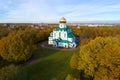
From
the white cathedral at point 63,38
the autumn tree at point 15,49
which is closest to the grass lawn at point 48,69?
the autumn tree at point 15,49

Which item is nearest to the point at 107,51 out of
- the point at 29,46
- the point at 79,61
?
the point at 79,61

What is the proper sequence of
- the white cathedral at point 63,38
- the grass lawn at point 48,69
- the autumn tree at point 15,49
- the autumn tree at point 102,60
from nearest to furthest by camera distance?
the autumn tree at point 102,60 < the grass lawn at point 48,69 < the autumn tree at point 15,49 < the white cathedral at point 63,38

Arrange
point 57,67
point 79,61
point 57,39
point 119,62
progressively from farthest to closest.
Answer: point 57,39 → point 57,67 → point 79,61 → point 119,62

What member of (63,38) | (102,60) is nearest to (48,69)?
(102,60)

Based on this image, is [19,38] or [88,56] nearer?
[88,56]

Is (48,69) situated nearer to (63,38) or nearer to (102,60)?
(102,60)

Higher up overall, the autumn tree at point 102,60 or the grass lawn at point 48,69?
the autumn tree at point 102,60

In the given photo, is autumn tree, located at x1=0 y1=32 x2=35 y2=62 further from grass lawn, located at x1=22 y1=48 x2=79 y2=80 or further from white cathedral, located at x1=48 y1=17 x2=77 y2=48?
white cathedral, located at x1=48 y1=17 x2=77 y2=48

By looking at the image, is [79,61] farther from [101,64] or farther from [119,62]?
[119,62]

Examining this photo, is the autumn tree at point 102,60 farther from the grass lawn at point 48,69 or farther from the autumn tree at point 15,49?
the autumn tree at point 15,49
